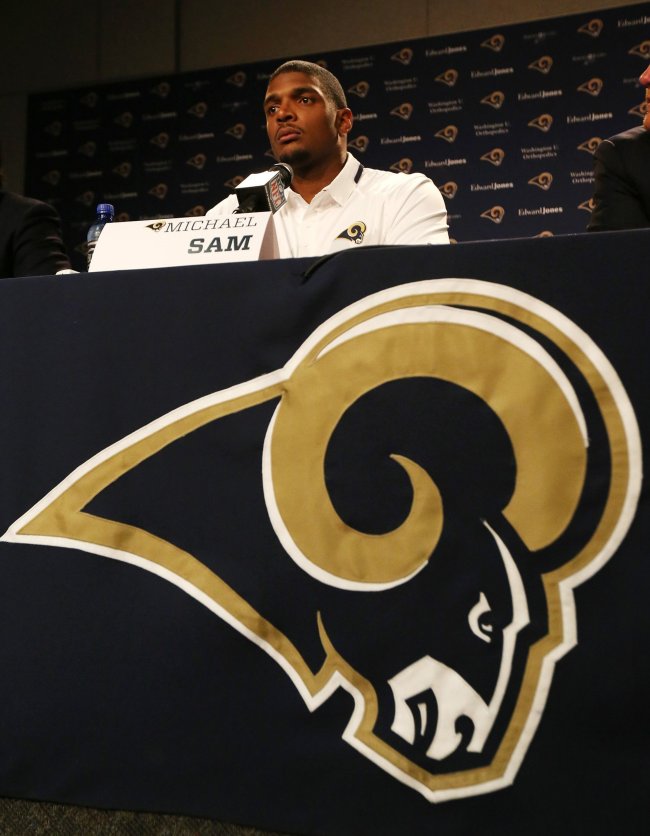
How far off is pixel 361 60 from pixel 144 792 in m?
3.96

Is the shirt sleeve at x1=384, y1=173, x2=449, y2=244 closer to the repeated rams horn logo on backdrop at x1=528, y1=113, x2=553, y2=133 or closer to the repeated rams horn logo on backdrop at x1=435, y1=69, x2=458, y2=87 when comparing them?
the repeated rams horn logo on backdrop at x1=528, y1=113, x2=553, y2=133

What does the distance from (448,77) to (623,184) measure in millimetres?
2597

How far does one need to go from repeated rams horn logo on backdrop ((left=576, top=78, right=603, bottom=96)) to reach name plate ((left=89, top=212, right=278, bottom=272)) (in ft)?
10.1

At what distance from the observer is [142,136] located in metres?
4.68

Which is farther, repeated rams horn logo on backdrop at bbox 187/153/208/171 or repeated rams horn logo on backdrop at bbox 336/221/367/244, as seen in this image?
repeated rams horn logo on backdrop at bbox 187/153/208/171

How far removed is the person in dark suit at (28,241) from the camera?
6.05ft

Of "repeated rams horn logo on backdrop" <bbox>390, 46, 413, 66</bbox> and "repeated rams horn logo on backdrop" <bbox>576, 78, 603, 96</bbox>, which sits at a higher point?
"repeated rams horn logo on backdrop" <bbox>390, 46, 413, 66</bbox>

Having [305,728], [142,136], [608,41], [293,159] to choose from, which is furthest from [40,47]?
[305,728]

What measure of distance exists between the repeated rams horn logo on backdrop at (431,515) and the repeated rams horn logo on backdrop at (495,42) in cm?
348

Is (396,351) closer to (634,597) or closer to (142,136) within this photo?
(634,597)

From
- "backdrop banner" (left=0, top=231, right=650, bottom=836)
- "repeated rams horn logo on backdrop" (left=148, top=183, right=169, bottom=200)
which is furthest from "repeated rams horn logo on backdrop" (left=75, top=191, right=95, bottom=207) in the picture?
"backdrop banner" (left=0, top=231, right=650, bottom=836)

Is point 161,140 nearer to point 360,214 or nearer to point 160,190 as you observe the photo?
point 160,190

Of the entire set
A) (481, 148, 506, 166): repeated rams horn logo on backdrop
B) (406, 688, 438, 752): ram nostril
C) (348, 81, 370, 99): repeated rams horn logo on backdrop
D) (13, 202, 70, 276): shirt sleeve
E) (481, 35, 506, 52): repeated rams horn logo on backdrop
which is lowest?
(406, 688, 438, 752): ram nostril

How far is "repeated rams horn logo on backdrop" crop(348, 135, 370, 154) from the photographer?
4273mm
